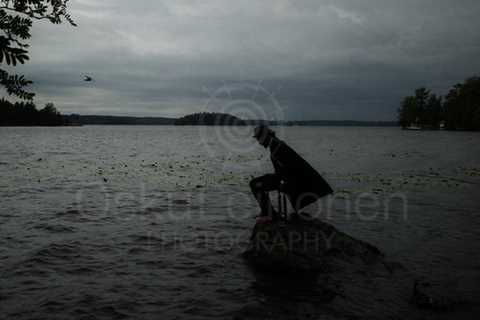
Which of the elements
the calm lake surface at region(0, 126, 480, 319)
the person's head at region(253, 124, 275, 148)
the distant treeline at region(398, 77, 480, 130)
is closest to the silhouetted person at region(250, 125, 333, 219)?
the person's head at region(253, 124, 275, 148)

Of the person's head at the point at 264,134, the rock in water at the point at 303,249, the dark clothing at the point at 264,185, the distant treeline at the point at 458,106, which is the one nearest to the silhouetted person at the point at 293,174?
the person's head at the point at 264,134

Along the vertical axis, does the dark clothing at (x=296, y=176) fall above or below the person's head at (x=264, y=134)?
below

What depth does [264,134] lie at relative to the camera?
989 cm

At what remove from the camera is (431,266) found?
1045cm

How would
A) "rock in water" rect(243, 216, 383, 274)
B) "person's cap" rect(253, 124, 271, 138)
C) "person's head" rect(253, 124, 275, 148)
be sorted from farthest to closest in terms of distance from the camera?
"person's cap" rect(253, 124, 271, 138) → "person's head" rect(253, 124, 275, 148) → "rock in water" rect(243, 216, 383, 274)

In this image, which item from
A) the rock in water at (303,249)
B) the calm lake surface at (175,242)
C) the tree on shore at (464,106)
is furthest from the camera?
the tree on shore at (464,106)

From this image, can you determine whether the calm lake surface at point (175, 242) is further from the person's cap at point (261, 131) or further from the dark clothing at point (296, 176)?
the person's cap at point (261, 131)

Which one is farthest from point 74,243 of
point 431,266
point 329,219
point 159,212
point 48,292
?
point 431,266

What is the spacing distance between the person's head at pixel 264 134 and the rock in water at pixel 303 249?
2.32m

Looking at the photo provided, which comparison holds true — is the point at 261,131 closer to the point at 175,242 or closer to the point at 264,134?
the point at 264,134

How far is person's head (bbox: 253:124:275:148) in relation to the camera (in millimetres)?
9789

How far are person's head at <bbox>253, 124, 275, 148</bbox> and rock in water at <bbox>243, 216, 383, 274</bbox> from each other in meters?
2.32

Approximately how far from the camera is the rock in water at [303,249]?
956 cm

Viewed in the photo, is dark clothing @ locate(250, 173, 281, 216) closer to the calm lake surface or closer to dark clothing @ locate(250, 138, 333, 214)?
dark clothing @ locate(250, 138, 333, 214)
